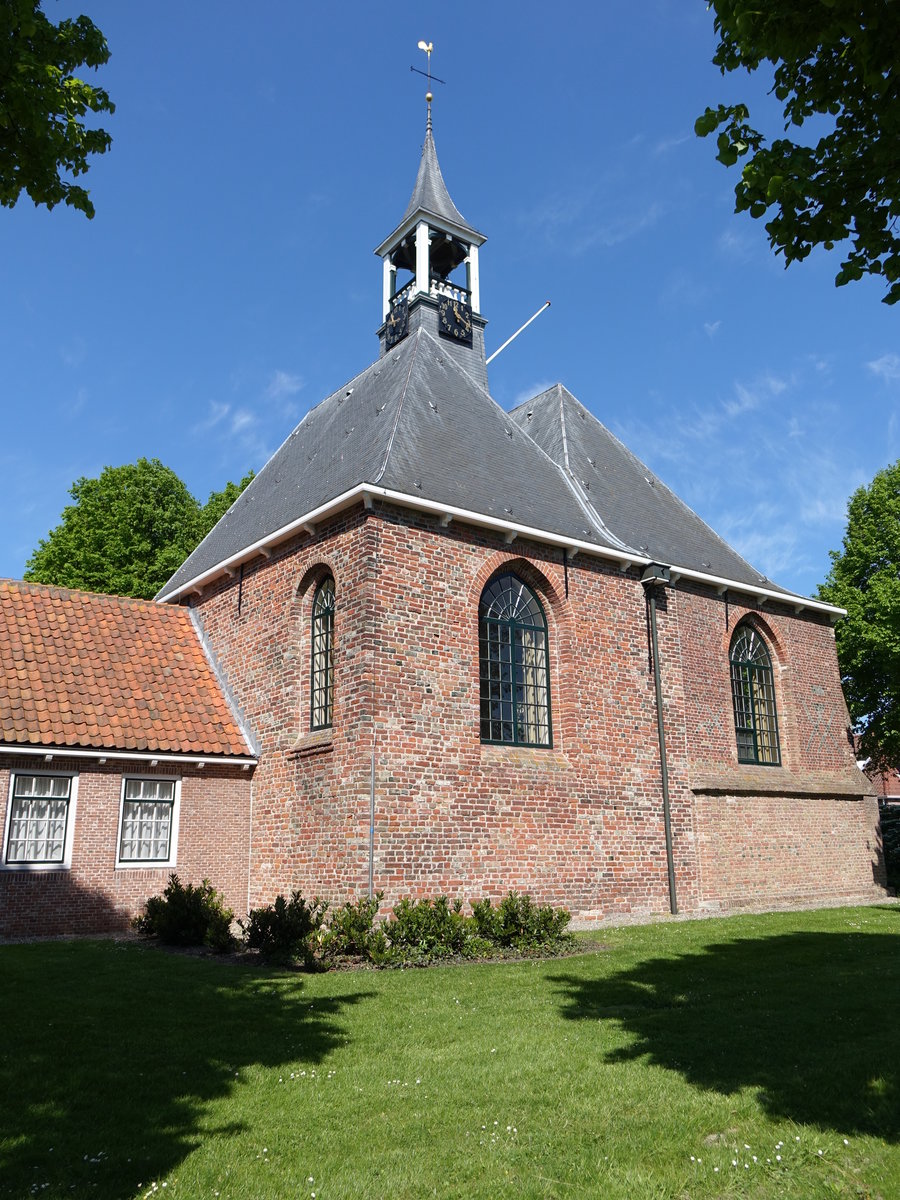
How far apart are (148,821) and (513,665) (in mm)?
6588

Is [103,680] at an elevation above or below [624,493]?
below

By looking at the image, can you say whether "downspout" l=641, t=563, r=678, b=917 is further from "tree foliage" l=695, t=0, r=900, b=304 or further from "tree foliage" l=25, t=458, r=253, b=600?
"tree foliage" l=25, t=458, r=253, b=600

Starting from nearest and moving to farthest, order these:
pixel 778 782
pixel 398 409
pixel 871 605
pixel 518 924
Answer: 1. pixel 518 924
2. pixel 398 409
3. pixel 778 782
4. pixel 871 605

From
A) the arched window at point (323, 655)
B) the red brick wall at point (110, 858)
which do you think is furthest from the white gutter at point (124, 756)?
the arched window at point (323, 655)

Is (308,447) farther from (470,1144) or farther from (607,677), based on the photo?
(470,1144)

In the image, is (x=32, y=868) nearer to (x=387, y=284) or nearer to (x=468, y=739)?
(x=468, y=739)

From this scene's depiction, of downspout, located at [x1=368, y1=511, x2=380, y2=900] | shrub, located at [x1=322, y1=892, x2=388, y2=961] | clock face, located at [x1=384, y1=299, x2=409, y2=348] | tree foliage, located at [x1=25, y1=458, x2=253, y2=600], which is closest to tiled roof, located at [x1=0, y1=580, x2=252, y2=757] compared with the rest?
downspout, located at [x1=368, y1=511, x2=380, y2=900]

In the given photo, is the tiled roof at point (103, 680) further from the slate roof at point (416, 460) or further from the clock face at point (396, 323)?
the clock face at point (396, 323)

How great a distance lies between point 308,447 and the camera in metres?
19.7

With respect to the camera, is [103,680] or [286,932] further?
[103,680]

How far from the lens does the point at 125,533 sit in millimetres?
29297

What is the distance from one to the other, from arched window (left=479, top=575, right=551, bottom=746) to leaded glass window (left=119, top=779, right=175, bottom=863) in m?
5.49

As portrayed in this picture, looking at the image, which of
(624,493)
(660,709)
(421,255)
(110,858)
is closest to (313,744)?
(110,858)

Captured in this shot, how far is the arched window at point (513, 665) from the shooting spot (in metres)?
14.9
